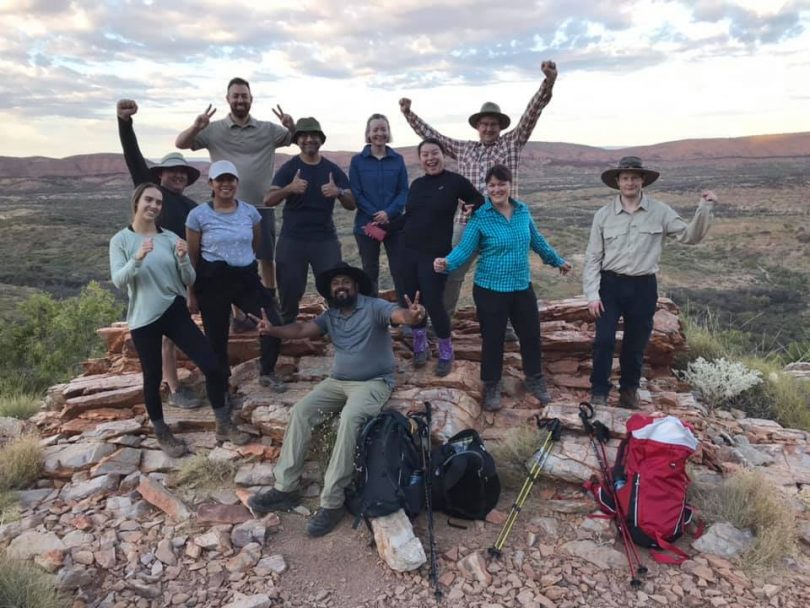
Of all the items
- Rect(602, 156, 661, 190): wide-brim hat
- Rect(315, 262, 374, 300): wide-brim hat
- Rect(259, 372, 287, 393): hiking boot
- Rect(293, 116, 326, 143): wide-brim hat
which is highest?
Rect(293, 116, 326, 143): wide-brim hat

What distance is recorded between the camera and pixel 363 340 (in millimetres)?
4840

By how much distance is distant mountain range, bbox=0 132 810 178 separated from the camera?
289ft

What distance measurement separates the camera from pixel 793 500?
4.57 m

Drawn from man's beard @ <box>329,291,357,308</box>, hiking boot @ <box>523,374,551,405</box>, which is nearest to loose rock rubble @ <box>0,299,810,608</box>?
hiking boot @ <box>523,374,551,405</box>

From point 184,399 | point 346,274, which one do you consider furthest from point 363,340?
point 184,399

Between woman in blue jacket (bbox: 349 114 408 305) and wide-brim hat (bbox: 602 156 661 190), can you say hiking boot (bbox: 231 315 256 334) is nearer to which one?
woman in blue jacket (bbox: 349 114 408 305)

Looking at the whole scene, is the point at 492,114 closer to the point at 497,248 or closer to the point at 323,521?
the point at 497,248

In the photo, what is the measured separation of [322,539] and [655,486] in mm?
2432

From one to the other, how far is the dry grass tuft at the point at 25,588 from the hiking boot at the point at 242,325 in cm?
328

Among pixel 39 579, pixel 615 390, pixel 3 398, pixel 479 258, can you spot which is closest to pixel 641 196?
pixel 479 258

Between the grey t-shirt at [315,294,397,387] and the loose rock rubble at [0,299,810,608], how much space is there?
2.08 ft

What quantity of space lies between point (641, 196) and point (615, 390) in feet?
7.21

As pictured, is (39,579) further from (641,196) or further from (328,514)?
(641,196)

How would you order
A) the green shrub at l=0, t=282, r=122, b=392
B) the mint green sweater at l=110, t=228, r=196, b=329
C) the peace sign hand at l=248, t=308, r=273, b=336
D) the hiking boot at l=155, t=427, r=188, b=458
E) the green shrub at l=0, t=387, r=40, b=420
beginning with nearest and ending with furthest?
1. the mint green sweater at l=110, t=228, r=196, b=329
2. the peace sign hand at l=248, t=308, r=273, b=336
3. the hiking boot at l=155, t=427, r=188, b=458
4. the green shrub at l=0, t=387, r=40, b=420
5. the green shrub at l=0, t=282, r=122, b=392
